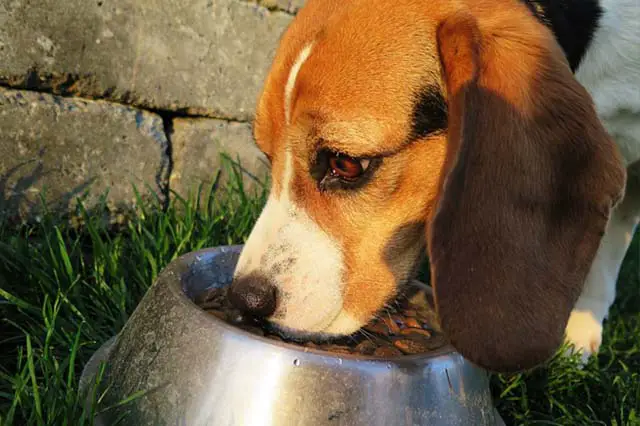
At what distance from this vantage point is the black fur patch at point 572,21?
206 cm

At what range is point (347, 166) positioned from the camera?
5.68 feet

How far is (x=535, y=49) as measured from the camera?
1.63 meters

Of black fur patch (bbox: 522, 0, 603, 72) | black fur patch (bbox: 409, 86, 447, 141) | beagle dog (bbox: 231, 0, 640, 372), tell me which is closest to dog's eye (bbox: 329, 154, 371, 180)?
beagle dog (bbox: 231, 0, 640, 372)

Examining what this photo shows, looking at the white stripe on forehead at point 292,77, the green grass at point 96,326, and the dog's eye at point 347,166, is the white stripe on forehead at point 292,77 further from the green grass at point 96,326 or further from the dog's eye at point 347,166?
the green grass at point 96,326

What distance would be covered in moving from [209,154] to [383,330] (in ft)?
5.83

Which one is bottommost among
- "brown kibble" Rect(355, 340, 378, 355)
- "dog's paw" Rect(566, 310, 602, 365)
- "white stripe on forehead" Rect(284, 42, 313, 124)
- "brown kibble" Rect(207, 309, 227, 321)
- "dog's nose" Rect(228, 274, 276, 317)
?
"dog's paw" Rect(566, 310, 602, 365)

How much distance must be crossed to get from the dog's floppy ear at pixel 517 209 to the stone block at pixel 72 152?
1.92 m

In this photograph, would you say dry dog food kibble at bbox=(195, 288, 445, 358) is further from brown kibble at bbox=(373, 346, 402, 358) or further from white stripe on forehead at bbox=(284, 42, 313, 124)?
white stripe on forehead at bbox=(284, 42, 313, 124)

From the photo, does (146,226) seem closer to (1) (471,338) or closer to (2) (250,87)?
(2) (250,87)

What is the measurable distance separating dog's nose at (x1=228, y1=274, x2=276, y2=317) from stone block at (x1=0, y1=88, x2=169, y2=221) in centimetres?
146

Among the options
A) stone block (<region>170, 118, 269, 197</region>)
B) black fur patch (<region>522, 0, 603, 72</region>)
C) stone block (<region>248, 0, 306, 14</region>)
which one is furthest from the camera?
stone block (<region>248, 0, 306, 14</region>)

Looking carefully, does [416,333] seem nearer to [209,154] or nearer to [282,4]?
[209,154]

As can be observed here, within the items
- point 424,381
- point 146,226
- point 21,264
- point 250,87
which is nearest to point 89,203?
point 146,226

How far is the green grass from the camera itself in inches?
72.4
